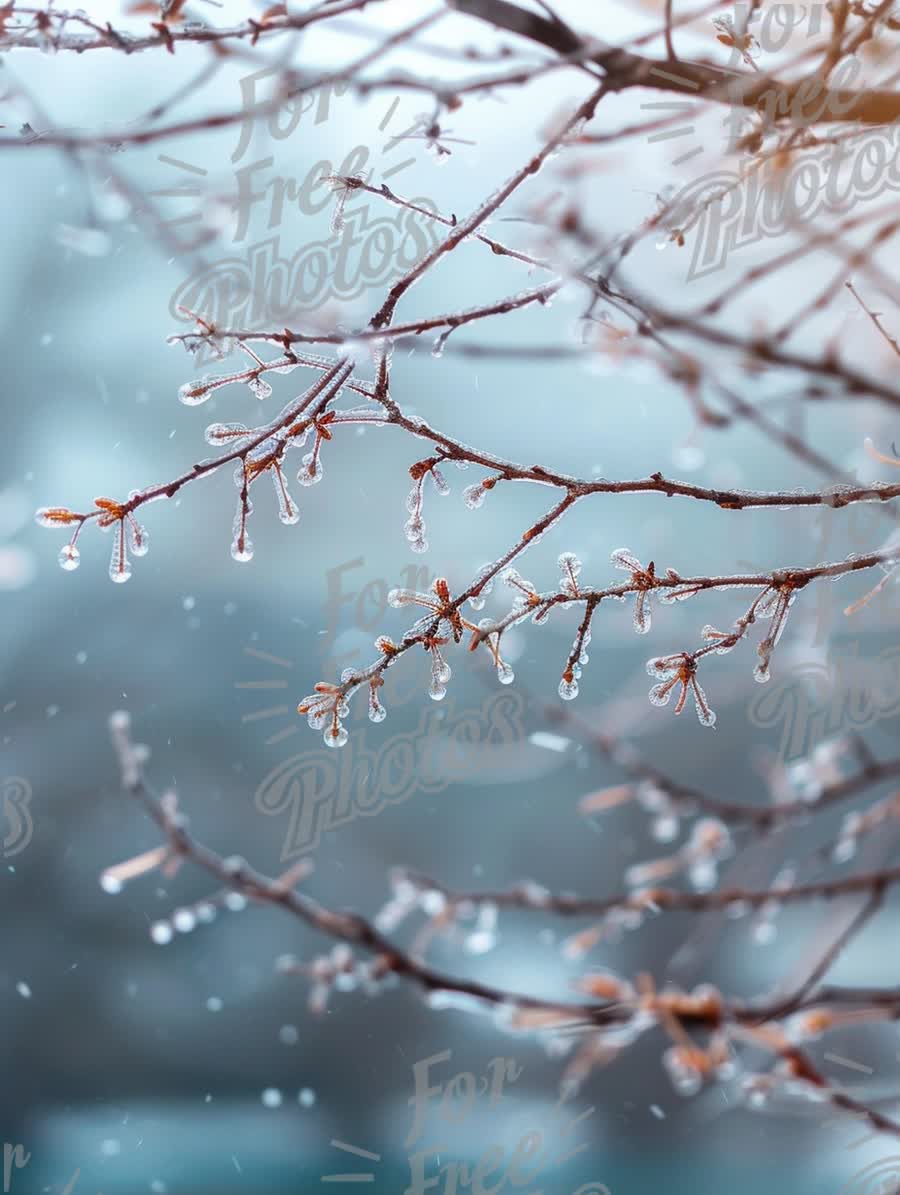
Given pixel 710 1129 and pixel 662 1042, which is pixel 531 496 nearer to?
pixel 662 1042

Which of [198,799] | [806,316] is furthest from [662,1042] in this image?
[806,316]
